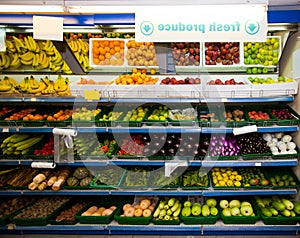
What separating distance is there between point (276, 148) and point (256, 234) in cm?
118

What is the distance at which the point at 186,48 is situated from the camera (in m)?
4.00

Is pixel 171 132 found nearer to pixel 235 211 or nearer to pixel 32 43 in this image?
pixel 235 211

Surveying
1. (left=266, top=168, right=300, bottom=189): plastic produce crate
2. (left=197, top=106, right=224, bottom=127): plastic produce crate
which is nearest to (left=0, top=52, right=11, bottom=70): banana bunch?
(left=197, top=106, right=224, bottom=127): plastic produce crate

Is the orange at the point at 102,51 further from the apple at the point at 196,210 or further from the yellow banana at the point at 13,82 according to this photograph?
the apple at the point at 196,210

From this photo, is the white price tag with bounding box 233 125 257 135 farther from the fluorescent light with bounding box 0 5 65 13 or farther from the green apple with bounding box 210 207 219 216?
the fluorescent light with bounding box 0 5 65 13

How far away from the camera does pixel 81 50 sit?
13.7 ft

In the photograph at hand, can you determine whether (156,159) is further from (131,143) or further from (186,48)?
(186,48)

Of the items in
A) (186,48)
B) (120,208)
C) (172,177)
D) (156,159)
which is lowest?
(120,208)

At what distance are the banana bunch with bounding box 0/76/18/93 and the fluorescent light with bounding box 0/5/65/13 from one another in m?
1.08

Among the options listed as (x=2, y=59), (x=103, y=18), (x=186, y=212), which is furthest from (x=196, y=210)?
(x=2, y=59)

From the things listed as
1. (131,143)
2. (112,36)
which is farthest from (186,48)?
(131,143)
